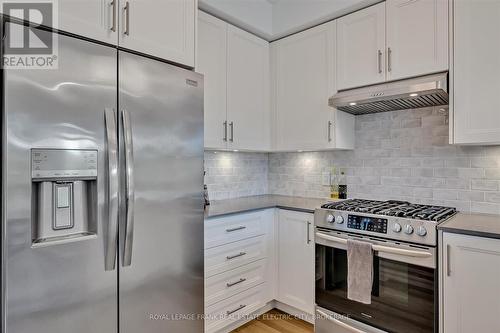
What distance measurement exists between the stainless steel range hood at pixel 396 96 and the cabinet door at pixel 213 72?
0.88m

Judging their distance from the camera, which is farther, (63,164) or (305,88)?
(305,88)

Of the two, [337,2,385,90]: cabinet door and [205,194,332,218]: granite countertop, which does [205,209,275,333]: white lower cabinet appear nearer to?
[205,194,332,218]: granite countertop

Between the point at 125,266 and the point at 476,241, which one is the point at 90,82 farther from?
the point at 476,241

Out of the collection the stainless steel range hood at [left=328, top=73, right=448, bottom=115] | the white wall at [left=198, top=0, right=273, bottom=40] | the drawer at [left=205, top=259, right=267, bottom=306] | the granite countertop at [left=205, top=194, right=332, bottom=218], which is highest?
the white wall at [left=198, top=0, right=273, bottom=40]

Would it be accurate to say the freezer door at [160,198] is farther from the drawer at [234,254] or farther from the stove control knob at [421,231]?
the stove control knob at [421,231]

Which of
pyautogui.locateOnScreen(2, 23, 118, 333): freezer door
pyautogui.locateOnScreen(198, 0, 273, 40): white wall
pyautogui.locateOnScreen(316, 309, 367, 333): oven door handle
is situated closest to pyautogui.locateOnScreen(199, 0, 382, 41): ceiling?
pyautogui.locateOnScreen(198, 0, 273, 40): white wall

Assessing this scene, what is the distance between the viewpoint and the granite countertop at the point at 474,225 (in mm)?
1541

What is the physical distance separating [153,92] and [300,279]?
5.87ft

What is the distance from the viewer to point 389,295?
72.7 inches

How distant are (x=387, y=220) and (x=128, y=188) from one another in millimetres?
1510

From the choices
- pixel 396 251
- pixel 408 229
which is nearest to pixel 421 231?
pixel 408 229

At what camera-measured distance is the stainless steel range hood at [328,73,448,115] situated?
1867mm

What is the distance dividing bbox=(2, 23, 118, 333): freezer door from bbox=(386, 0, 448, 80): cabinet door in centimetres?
184

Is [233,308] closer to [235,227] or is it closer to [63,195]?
[235,227]
